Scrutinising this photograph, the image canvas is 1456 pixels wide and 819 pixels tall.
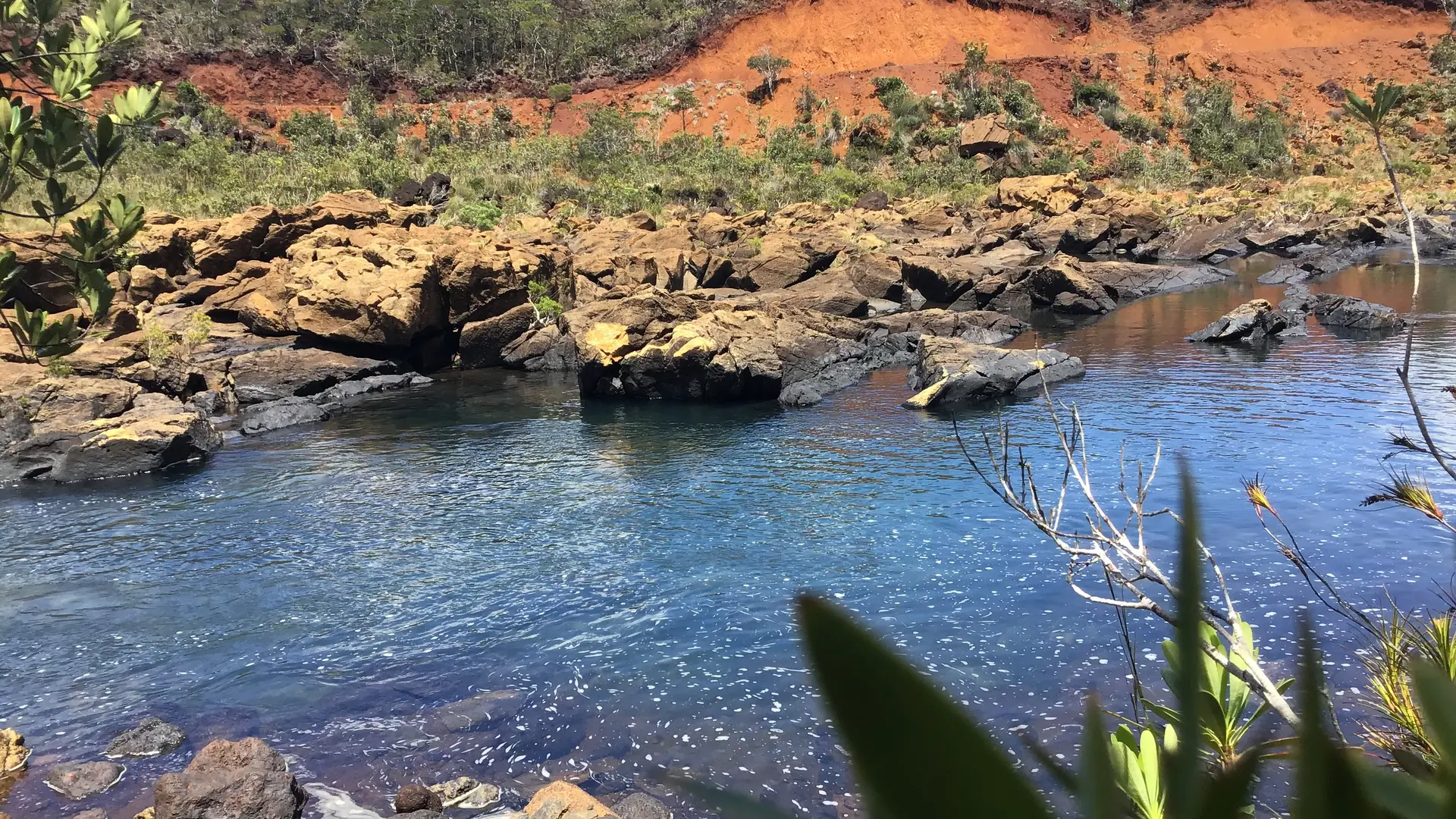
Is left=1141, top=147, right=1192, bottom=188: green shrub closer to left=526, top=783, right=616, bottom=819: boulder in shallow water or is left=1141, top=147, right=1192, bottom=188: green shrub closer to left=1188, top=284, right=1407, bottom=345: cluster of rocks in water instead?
left=1188, top=284, right=1407, bottom=345: cluster of rocks in water

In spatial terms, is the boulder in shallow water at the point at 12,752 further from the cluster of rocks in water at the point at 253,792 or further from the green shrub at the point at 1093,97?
the green shrub at the point at 1093,97

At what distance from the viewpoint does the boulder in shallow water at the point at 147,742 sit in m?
6.04

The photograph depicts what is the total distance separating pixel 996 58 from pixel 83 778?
6841 cm

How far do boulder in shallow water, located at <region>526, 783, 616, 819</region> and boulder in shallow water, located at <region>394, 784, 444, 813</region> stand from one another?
22.7 inches

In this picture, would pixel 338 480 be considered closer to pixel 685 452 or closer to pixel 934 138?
pixel 685 452

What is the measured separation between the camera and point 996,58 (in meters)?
64.3

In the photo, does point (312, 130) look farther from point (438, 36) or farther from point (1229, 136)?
point (1229, 136)

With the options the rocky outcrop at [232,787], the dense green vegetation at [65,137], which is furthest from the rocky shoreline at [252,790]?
the dense green vegetation at [65,137]

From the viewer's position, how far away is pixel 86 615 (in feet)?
27.3

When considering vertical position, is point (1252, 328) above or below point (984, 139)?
below

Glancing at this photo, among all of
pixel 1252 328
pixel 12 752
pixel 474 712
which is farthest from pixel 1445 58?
pixel 12 752

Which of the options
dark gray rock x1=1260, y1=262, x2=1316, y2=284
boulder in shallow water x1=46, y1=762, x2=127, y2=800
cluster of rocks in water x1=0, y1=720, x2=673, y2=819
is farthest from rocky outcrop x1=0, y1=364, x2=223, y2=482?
dark gray rock x1=1260, y1=262, x2=1316, y2=284

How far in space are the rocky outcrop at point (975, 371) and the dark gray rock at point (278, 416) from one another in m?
10.4

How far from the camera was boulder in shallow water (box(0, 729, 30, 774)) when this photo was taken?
5836 millimetres
